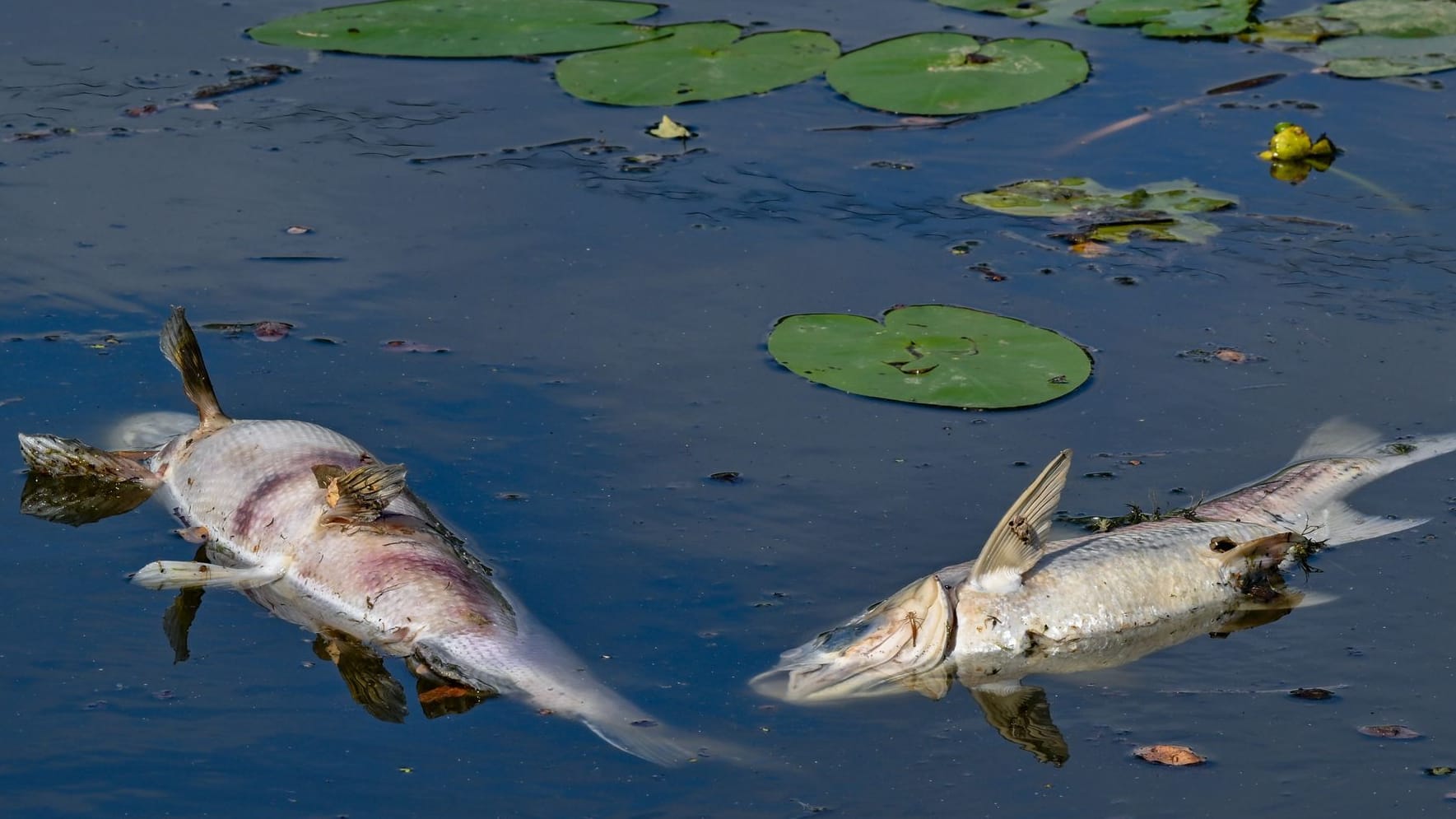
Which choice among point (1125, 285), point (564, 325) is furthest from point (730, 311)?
point (1125, 285)

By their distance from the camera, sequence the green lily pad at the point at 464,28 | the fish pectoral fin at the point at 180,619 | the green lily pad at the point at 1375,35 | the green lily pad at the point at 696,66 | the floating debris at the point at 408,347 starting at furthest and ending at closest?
the green lily pad at the point at 464,28 → the green lily pad at the point at 1375,35 → the green lily pad at the point at 696,66 → the floating debris at the point at 408,347 → the fish pectoral fin at the point at 180,619

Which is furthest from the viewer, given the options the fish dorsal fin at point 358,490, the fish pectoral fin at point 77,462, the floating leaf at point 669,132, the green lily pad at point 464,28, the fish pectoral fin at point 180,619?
the green lily pad at point 464,28

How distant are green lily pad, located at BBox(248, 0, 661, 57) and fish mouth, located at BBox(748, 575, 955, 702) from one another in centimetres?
603

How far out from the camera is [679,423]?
6.39 m

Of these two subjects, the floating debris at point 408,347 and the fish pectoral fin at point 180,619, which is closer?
the fish pectoral fin at point 180,619

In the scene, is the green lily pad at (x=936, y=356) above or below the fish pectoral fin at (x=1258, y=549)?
above

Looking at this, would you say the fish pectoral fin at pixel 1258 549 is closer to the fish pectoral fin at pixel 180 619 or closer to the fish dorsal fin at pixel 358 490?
the fish dorsal fin at pixel 358 490

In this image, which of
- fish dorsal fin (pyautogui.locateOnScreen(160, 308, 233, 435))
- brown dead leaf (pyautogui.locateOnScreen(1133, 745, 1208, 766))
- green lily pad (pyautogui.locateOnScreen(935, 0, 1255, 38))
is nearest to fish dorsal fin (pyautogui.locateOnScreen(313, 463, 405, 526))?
fish dorsal fin (pyautogui.locateOnScreen(160, 308, 233, 435))

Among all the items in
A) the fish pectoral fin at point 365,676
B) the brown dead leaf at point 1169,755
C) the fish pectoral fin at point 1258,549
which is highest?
the fish pectoral fin at point 1258,549

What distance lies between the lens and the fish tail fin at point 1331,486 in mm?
5809

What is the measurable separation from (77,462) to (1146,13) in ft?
25.0

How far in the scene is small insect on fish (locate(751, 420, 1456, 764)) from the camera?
4.93 m

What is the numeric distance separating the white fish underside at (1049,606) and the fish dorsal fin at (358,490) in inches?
52.5

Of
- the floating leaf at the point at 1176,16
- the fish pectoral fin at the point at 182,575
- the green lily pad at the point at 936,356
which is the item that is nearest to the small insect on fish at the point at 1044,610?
the green lily pad at the point at 936,356
